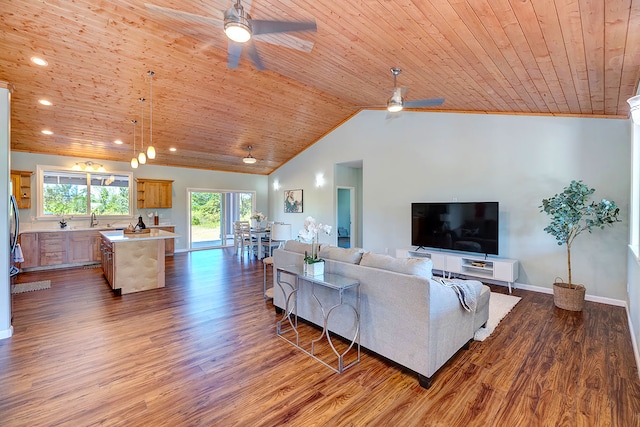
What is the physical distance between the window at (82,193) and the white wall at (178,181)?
6.3 inches

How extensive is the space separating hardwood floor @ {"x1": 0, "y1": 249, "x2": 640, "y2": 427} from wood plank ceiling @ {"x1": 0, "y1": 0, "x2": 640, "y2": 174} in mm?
2592

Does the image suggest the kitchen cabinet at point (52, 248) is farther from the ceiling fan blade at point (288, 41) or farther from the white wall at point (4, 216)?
the ceiling fan blade at point (288, 41)

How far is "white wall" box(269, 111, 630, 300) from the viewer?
405 cm

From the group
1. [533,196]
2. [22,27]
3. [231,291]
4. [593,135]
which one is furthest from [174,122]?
[593,135]

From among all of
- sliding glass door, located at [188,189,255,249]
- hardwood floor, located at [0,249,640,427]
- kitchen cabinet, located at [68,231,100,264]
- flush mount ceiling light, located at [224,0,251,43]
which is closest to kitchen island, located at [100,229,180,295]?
hardwood floor, located at [0,249,640,427]

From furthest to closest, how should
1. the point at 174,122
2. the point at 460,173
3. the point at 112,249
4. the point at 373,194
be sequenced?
the point at 373,194 < the point at 174,122 < the point at 460,173 < the point at 112,249

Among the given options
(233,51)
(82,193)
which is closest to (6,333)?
(233,51)

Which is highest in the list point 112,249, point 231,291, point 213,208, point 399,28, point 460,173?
point 399,28

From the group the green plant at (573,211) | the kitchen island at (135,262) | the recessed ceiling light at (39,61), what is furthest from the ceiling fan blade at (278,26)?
the green plant at (573,211)

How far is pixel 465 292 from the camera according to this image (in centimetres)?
257

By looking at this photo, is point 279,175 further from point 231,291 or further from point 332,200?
point 231,291

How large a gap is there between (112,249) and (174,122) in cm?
272

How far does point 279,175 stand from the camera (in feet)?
31.9

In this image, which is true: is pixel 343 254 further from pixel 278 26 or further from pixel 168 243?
pixel 168 243
